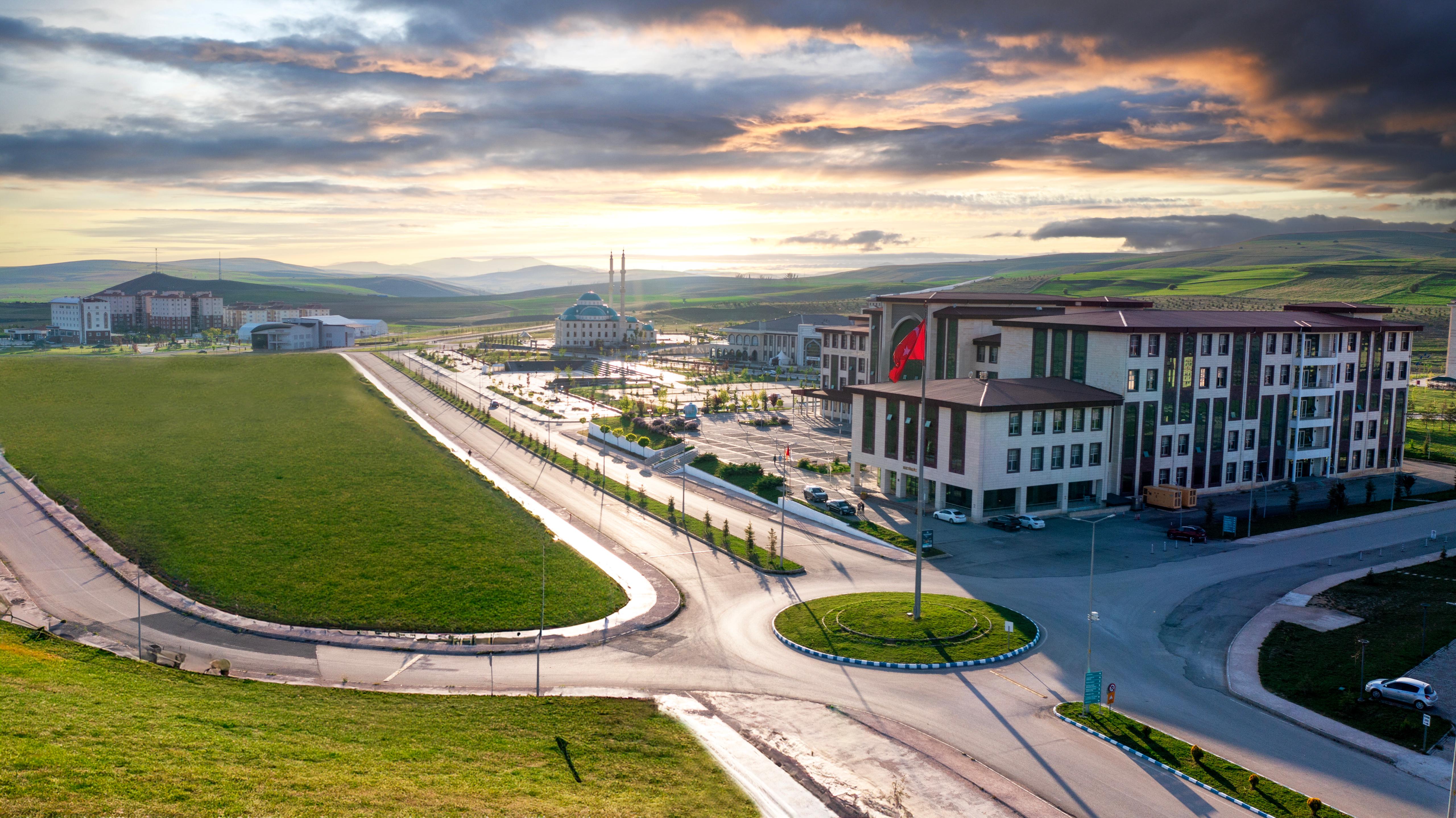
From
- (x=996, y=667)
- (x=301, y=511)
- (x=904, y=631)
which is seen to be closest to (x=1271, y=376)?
(x=904, y=631)

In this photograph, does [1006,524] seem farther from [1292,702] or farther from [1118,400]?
[1292,702]

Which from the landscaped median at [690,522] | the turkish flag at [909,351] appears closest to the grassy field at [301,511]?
the landscaped median at [690,522]

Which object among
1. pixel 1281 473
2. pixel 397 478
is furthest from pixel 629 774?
pixel 1281 473

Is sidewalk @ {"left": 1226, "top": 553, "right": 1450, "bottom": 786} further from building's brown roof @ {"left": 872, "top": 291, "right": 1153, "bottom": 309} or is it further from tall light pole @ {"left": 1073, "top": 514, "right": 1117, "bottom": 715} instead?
building's brown roof @ {"left": 872, "top": 291, "right": 1153, "bottom": 309}

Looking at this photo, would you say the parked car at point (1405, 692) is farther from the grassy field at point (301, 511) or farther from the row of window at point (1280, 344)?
the row of window at point (1280, 344)

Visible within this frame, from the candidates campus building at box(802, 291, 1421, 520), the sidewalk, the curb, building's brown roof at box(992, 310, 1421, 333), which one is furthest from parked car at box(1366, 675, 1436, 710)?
building's brown roof at box(992, 310, 1421, 333)
